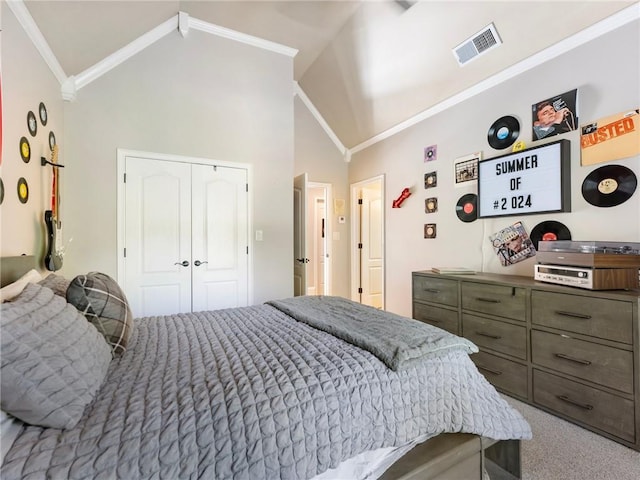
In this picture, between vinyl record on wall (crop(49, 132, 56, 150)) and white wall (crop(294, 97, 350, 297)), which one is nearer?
vinyl record on wall (crop(49, 132, 56, 150))

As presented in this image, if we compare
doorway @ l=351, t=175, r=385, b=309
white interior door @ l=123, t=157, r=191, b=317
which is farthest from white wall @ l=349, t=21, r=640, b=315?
white interior door @ l=123, t=157, r=191, b=317

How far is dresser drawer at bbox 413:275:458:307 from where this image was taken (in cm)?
261

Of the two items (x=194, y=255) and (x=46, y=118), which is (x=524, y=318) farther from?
(x=46, y=118)

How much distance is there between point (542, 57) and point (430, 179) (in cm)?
141

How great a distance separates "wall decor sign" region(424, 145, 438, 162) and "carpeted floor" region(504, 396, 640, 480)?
2615 millimetres

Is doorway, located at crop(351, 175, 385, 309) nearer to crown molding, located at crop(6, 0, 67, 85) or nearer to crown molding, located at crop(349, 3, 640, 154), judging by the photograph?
crown molding, located at crop(349, 3, 640, 154)

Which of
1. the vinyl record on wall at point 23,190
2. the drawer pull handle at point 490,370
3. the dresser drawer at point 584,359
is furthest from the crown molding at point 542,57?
the vinyl record on wall at point 23,190

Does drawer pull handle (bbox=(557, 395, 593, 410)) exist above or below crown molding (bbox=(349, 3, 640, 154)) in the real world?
below

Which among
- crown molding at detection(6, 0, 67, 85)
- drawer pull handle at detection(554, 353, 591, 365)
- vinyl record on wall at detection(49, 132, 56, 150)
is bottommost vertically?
drawer pull handle at detection(554, 353, 591, 365)

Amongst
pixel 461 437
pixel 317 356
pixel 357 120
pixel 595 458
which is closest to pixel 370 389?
pixel 317 356

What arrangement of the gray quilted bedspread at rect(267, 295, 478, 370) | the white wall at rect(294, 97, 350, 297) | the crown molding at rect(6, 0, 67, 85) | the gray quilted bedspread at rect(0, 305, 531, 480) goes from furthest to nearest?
the white wall at rect(294, 97, 350, 297) < the crown molding at rect(6, 0, 67, 85) < the gray quilted bedspread at rect(267, 295, 478, 370) < the gray quilted bedspread at rect(0, 305, 531, 480)

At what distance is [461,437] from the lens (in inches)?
48.0

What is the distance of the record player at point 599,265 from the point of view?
1799 millimetres

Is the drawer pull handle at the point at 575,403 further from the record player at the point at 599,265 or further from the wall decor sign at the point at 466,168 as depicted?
the wall decor sign at the point at 466,168
